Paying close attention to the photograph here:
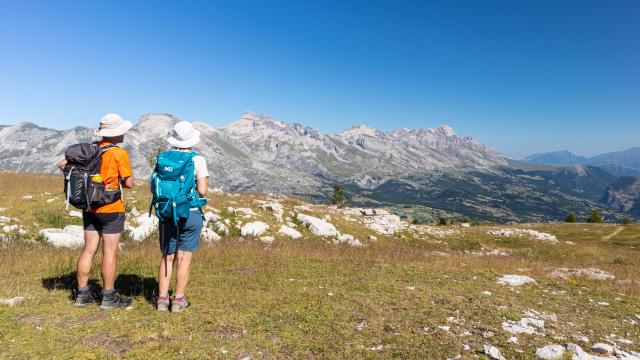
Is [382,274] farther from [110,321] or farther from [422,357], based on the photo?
[110,321]

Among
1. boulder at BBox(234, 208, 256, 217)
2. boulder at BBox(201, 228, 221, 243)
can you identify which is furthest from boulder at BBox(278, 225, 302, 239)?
boulder at BBox(201, 228, 221, 243)

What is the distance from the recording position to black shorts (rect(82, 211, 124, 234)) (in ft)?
22.1

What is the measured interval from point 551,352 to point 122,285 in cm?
961

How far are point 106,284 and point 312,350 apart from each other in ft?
15.2

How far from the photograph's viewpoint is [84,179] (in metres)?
6.44

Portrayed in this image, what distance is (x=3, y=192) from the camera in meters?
21.5

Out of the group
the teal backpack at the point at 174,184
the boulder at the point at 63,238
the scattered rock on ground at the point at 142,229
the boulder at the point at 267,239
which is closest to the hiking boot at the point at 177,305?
the teal backpack at the point at 174,184

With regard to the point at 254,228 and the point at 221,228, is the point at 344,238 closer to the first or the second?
the point at 254,228

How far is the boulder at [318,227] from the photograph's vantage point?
23219 millimetres

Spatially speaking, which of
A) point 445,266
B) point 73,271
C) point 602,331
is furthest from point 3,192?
point 602,331

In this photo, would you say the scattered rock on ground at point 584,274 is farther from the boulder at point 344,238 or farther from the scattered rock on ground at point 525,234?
the scattered rock on ground at point 525,234

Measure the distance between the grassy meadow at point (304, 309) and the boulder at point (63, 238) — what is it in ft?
1.20

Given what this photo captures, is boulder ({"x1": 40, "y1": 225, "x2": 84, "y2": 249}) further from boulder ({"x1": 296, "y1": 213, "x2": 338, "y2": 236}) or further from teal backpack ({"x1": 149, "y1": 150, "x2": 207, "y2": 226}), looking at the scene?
boulder ({"x1": 296, "y1": 213, "x2": 338, "y2": 236})

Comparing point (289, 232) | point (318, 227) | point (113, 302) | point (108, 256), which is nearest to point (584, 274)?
point (318, 227)
